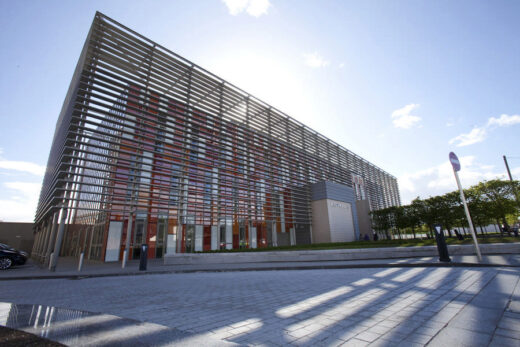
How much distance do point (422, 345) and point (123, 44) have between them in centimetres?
2009

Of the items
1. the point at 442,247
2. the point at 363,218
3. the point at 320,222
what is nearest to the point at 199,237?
the point at 320,222

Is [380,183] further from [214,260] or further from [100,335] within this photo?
[100,335]

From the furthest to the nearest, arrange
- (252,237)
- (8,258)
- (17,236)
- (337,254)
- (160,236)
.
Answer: (17,236) < (252,237) < (160,236) < (8,258) < (337,254)

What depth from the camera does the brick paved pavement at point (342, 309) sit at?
2.67m

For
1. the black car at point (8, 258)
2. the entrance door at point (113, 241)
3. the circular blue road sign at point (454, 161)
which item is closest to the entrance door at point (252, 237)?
the entrance door at point (113, 241)

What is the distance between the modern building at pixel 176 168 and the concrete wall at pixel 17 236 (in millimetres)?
15616

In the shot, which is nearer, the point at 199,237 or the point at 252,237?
the point at 199,237

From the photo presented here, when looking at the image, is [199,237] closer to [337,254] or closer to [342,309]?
[337,254]

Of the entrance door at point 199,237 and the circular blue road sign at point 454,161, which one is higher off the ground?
the circular blue road sign at point 454,161

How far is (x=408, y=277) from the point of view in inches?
249

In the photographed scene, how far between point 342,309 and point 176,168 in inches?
726

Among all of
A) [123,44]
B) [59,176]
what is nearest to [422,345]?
[59,176]

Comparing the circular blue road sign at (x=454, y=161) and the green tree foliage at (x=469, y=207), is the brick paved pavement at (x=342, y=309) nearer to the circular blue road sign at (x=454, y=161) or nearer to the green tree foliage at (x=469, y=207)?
the circular blue road sign at (x=454, y=161)

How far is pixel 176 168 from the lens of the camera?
20109 mm
